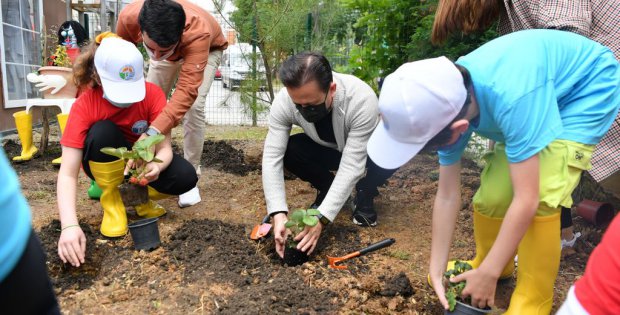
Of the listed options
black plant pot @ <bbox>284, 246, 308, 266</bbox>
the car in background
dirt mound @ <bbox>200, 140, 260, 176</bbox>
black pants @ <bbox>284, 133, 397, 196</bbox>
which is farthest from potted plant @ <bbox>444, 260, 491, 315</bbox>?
the car in background

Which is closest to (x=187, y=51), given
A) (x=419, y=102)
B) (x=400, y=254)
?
(x=400, y=254)

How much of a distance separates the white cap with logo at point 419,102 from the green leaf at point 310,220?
2.47 ft

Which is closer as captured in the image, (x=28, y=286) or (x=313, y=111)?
(x=28, y=286)

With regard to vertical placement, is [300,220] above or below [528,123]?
below

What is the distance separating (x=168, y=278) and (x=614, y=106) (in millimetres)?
1963

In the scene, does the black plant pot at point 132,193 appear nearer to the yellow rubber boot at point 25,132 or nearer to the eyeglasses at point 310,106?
the eyeglasses at point 310,106

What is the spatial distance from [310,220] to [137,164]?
3.24 ft

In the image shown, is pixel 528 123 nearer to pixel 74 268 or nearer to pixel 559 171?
pixel 559 171

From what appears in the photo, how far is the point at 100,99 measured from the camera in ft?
8.66

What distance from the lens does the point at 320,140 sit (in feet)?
9.28

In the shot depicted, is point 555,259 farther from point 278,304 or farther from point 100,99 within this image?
point 100,99

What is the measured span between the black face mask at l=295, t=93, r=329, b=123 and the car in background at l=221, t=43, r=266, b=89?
13.4 ft

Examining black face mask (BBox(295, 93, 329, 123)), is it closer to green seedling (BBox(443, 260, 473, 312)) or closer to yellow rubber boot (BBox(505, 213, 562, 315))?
green seedling (BBox(443, 260, 473, 312))

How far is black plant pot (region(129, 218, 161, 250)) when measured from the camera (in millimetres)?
2338
